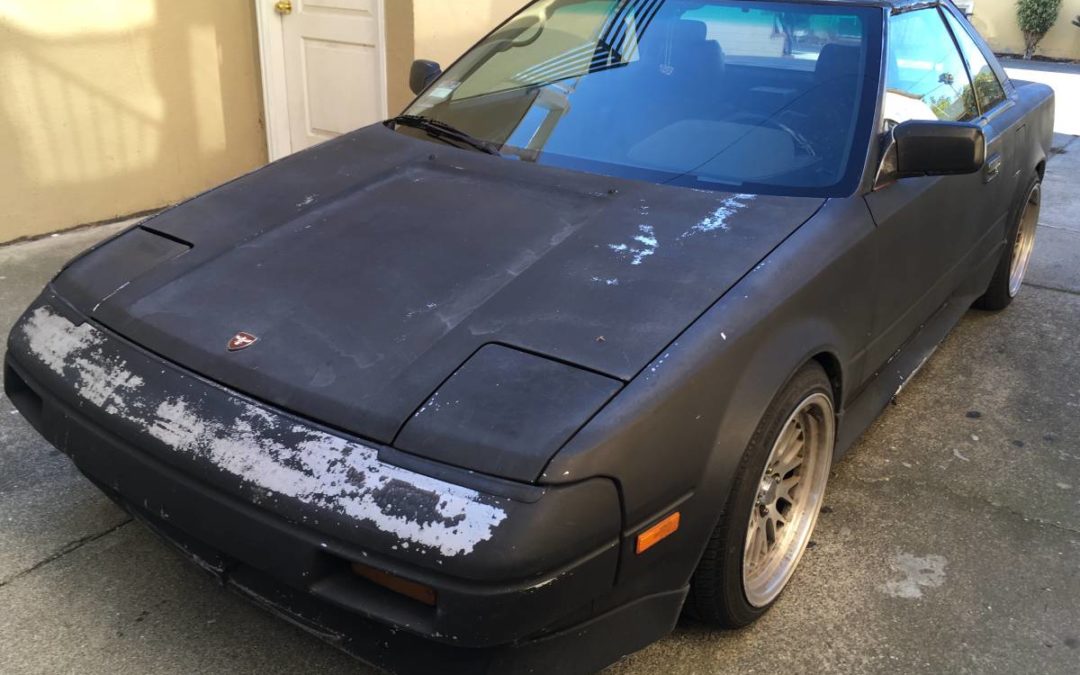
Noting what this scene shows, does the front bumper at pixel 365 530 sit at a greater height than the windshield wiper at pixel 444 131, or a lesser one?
lesser

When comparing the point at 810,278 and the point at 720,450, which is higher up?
the point at 810,278

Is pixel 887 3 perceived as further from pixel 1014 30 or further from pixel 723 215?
pixel 1014 30

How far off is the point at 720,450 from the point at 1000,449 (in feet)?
6.25

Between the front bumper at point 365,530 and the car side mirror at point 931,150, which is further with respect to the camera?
the car side mirror at point 931,150

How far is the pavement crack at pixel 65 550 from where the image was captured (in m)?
2.59

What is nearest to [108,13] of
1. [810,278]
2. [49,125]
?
[49,125]

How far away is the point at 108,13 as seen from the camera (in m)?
5.23

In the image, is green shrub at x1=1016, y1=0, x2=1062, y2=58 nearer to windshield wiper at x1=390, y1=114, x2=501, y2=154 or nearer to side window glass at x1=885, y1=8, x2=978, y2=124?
side window glass at x1=885, y1=8, x2=978, y2=124

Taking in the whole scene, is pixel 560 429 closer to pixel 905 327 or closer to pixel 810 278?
pixel 810 278

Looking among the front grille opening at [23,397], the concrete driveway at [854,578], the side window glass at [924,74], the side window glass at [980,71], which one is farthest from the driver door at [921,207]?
the front grille opening at [23,397]

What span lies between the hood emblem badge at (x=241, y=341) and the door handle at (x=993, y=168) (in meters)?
2.82

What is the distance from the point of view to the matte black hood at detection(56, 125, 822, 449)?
2.04 metres

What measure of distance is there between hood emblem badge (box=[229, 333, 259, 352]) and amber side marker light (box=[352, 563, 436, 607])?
606 millimetres

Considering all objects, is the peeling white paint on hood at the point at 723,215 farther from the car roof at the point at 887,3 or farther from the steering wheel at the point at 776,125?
the car roof at the point at 887,3
